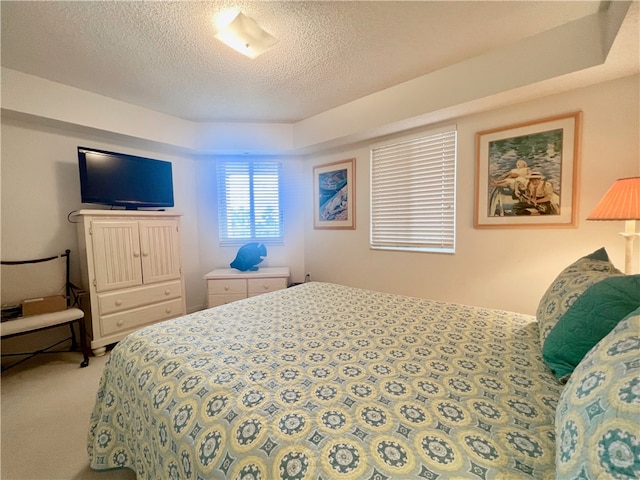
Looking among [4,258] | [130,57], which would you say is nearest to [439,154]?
[130,57]

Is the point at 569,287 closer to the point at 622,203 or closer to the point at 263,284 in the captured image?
the point at 622,203

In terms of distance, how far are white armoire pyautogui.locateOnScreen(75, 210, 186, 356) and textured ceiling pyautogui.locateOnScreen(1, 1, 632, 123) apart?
3.98 ft

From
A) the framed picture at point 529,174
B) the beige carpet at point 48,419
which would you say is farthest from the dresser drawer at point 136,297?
the framed picture at point 529,174

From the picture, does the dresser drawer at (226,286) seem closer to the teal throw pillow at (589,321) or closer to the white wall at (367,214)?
the white wall at (367,214)

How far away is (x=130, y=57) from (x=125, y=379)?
224 centimetres

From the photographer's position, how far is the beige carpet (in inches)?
51.5

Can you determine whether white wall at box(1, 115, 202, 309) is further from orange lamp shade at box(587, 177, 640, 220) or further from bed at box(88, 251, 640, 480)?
orange lamp shade at box(587, 177, 640, 220)

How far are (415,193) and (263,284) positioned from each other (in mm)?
2082

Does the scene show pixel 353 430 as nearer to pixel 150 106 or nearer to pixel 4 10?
pixel 4 10

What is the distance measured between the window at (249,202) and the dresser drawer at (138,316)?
1.10 meters

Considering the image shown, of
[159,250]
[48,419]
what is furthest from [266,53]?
[48,419]

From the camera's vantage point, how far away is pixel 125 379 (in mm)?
1122

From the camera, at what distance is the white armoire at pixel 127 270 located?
7.83 ft

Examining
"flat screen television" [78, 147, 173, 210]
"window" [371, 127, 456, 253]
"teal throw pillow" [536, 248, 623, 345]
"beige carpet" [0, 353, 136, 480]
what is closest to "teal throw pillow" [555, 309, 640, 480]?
"teal throw pillow" [536, 248, 623, 345]
